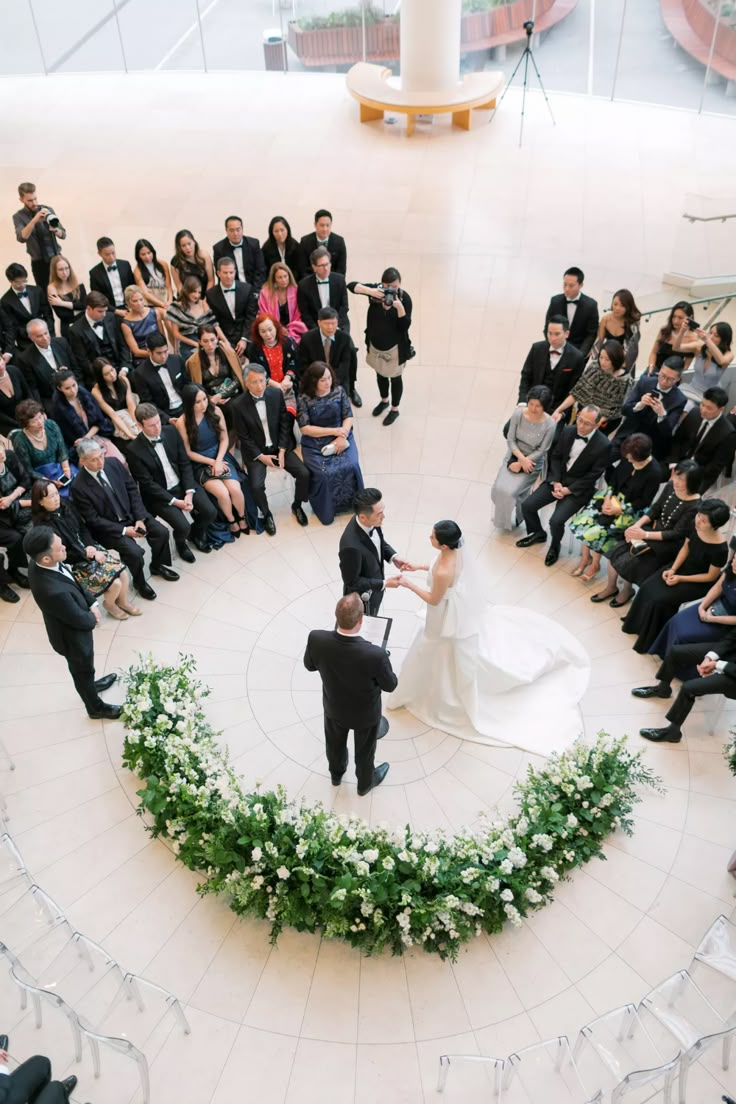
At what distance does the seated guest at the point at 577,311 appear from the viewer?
29.0 feet

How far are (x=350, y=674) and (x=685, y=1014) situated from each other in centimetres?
263

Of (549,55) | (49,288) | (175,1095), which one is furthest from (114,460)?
(549,55)

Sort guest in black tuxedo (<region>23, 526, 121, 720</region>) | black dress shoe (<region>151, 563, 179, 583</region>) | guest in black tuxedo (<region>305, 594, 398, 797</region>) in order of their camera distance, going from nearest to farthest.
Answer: guest in black tuxedo (<region>305, 594, 398, 797</region>)
guest in black tuxedo (<region>23, 526, 121, 720</region>)
black dress shoe (<region>151, 563, 179, 583</region>)

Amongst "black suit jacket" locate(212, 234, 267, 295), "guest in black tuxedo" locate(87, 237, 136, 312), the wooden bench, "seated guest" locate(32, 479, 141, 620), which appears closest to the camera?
"seated guest" locate(32, 479, 141, 620)

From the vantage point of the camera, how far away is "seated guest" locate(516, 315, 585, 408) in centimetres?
854

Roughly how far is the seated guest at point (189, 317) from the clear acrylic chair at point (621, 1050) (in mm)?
6861

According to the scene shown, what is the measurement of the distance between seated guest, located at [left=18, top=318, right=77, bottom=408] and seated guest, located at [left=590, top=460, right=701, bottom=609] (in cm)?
533

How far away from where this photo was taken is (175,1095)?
5.15 m

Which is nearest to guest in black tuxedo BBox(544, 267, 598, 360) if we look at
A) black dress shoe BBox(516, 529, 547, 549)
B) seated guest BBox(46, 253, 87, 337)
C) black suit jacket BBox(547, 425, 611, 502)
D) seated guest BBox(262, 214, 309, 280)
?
black suit jacket BBox(547, 425, 611, 502)

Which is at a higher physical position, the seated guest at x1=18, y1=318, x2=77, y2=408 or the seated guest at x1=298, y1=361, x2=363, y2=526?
Result: the seated guest at x1=18, y1=318, x2=77, y2=408

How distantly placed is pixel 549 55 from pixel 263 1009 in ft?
54.0

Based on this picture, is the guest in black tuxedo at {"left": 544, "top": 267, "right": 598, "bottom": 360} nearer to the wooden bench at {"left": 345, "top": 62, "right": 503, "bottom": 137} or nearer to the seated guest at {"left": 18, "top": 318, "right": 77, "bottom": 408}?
the seated guest at {"left": 18, "top": 318, "right": 77, "bottom": 408}

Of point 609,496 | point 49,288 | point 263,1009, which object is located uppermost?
point 49,288

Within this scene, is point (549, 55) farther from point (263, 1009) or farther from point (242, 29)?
point (263, 1009)
